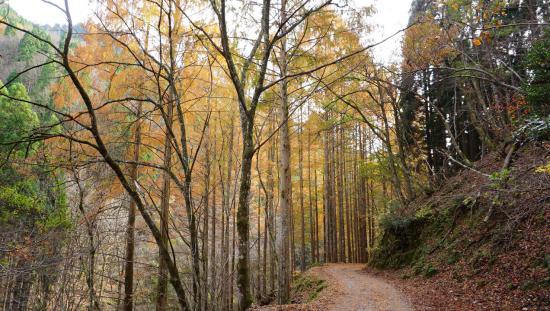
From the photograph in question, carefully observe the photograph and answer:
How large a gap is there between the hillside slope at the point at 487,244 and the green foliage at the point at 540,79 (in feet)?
2.73

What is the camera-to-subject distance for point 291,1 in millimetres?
7094

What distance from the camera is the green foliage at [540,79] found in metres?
6.42

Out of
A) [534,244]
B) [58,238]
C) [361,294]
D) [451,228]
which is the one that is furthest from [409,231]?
[58,238]

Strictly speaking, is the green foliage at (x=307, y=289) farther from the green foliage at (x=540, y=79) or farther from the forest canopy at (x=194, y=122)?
the green foliage at (x=540, y=79)

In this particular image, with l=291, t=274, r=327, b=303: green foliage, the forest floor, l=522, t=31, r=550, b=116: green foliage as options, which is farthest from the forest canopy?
the forest floor

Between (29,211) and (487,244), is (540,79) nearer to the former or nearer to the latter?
(487,244)

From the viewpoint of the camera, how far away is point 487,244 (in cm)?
747

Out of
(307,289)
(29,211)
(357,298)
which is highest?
(29,211)

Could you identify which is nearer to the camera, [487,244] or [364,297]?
[487,244]

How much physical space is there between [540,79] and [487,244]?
12.0 ft

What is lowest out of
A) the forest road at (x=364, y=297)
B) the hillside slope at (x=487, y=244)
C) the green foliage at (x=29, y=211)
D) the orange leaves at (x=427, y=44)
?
the forest road at (x=364, y=297)

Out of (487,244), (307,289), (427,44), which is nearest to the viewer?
(487,244)

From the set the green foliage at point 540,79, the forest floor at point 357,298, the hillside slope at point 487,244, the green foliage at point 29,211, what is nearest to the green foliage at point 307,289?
the forest floor at point 357,298

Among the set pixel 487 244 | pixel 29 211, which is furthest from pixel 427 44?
pixel 29 211
